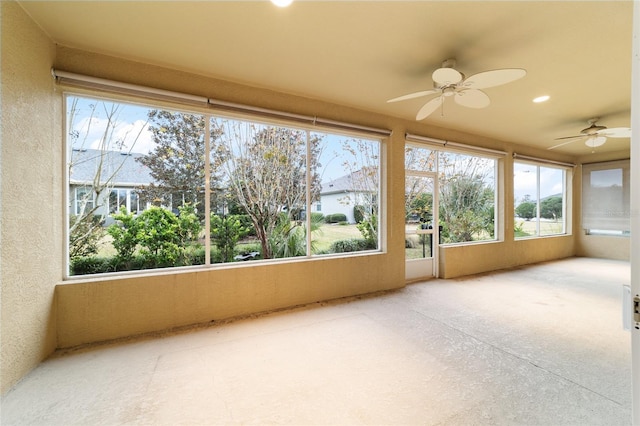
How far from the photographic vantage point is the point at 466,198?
17.4 feet

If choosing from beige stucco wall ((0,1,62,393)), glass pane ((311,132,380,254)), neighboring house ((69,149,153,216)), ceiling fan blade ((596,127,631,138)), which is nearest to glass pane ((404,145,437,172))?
glass pane ((311,132,380,254))

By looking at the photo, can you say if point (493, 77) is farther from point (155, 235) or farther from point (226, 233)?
point (155, 235)

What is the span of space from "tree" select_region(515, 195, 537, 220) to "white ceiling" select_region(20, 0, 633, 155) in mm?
2937

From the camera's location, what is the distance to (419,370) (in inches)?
85.1

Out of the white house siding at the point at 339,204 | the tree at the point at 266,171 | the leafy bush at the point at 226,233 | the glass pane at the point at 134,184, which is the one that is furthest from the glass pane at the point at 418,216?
the glass pane at the point at 134,184

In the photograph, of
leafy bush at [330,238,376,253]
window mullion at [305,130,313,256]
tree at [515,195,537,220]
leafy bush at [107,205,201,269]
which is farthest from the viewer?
tree at [515,195,537,220]

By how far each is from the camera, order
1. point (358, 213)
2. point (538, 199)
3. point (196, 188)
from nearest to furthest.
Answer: point (196, 188), point (358, 213), point (538, 199)

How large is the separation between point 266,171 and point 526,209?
5930mm

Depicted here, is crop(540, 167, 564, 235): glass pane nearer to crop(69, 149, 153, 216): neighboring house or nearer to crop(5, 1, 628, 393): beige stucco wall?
crop(5, 1, 628, 393): beige stucco wall

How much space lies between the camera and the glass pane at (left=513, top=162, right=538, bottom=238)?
19.4 ft

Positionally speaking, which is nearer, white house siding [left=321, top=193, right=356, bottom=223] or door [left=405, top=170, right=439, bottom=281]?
white house siding [left=321, top=193, right=356, bottom=223]

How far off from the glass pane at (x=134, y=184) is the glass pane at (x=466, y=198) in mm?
4051

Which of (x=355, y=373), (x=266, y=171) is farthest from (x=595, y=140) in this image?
(x=355, y=373)

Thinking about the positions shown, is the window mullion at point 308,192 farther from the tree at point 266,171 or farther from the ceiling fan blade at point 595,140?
the ceiling fan blade at point 595,140
